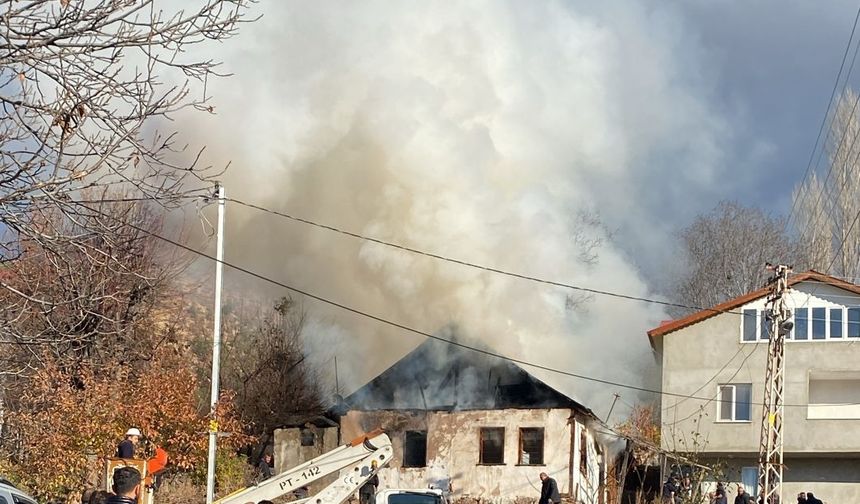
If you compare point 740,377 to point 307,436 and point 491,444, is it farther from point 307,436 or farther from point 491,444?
point 307,436

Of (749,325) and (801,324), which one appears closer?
(801,324)

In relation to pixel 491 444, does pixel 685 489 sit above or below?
below

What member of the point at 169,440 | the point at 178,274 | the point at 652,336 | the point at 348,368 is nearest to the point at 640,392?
the point at 652,336

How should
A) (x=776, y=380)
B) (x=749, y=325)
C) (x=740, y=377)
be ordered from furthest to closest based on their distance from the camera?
(x=749, y=325) < (x=740, y=377) < (x=776, y=380)

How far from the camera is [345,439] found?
32969 millimetres

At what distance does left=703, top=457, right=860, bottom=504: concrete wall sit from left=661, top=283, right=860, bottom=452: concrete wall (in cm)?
88

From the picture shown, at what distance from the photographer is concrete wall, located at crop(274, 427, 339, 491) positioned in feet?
111

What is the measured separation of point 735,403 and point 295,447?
1413 centimetres

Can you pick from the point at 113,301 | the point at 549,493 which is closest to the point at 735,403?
the point at 549,493

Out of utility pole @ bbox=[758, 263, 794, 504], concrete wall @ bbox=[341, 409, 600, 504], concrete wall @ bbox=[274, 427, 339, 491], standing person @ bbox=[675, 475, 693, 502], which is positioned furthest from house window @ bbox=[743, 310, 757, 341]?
concrete wall @ bbox=[274, 427, 339, 491]

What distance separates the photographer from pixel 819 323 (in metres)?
37.5

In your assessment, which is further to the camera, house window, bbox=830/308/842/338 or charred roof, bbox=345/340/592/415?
house window, bbox=830/308/842/338

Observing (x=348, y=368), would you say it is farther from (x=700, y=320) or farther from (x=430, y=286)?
(x=700, y=320)

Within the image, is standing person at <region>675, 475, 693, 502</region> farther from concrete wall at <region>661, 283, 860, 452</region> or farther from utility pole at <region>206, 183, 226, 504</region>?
utility pole at <region>206, 183, 226, 504</region>
